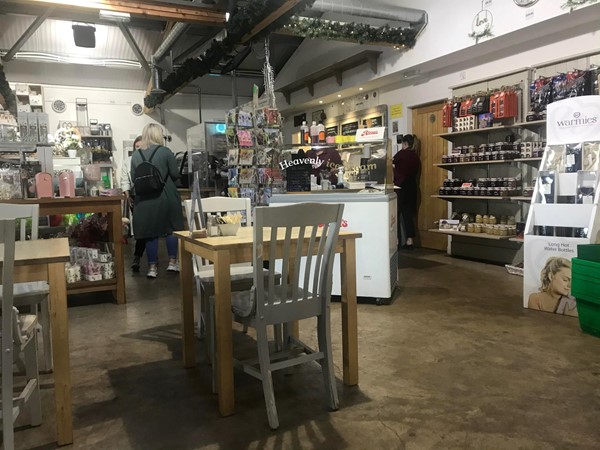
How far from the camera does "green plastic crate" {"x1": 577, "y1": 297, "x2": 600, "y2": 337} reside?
3.00 meters

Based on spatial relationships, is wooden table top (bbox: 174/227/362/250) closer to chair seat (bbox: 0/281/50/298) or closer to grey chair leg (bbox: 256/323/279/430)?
grey chair leg (bbox: 256/323/279/430)

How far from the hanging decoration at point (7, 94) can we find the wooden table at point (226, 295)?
23.3 feet

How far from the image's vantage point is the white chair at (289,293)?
6.56 ft

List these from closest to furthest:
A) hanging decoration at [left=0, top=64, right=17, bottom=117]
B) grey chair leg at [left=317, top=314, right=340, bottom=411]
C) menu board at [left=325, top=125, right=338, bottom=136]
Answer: grey chair leg at [left=317, top=314, right=340, bottom=411], hanging decoration at [left=0, top=64, right=17, bottom=117], menu board at [left=325, top=125, right=338, bottom=136]

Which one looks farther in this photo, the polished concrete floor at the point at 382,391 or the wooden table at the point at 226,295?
the wooden table at the point at 226,295

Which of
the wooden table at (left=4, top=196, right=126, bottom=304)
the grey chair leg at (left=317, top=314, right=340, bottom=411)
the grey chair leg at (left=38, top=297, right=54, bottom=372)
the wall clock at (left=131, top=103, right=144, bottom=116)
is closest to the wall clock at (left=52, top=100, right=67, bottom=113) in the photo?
the wall clock at (left=131, top=103, right=144, bottom=116)

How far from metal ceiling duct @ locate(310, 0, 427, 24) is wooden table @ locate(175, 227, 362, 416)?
427 centimetres

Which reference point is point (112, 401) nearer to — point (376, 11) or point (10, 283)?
point (10, 283)

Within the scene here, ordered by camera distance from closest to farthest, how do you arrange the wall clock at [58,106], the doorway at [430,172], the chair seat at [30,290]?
the chair seat at [30,290] < the doorway at [430,172] < the wall clock at [58,106]

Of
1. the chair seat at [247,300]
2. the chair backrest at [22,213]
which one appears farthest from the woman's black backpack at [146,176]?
the chair seat at [247,300]

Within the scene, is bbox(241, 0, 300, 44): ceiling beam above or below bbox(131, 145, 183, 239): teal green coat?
above

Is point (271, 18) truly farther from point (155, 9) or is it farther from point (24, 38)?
point (24, 38)

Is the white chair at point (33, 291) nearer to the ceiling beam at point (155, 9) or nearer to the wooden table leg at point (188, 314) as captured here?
the wooden table leg at point (188, 314)

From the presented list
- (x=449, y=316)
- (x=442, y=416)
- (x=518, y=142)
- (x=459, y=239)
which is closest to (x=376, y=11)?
(x=518, y=142)
